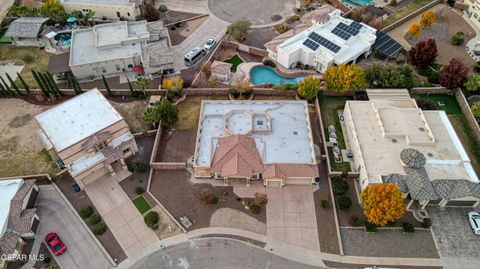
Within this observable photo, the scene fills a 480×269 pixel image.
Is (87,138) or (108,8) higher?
(108,8)

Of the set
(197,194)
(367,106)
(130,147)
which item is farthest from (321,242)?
(130,147)

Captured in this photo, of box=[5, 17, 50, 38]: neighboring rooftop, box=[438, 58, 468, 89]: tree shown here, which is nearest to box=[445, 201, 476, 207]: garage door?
box=[438, 58, 468, 89]: tree

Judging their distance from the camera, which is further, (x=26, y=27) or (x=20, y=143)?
(x=26, y=27)

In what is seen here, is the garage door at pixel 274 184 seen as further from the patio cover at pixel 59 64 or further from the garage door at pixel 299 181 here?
the patio cover at pixel 59 64

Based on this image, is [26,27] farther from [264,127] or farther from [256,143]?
[256,143]

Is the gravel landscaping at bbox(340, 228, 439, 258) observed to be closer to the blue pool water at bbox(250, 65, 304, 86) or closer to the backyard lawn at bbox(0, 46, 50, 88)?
the blue pool water at bbox(250, 65, 304, 86)

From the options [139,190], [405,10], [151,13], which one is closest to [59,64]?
[151,13]

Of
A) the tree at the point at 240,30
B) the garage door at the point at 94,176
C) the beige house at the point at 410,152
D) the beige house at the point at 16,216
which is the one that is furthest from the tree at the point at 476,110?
the beige house at the point at 16,216
